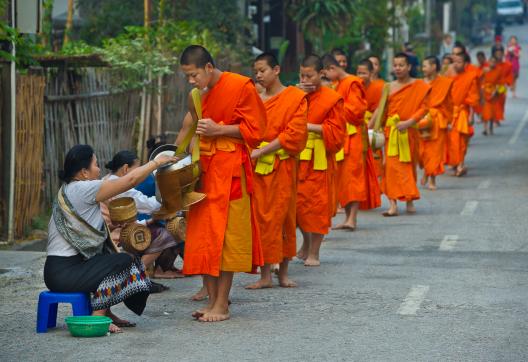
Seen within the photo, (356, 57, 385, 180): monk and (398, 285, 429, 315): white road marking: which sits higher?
(356, 57, 385, 180): monk

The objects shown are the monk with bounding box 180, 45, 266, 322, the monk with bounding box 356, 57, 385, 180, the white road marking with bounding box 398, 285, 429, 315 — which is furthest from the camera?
the monk with bounding box 356, 57, 385, 180

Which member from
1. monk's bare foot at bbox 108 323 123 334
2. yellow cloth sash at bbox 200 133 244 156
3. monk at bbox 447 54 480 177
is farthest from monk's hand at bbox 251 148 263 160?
monk at bbox 447 54 480 177

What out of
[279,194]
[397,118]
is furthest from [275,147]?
[397,118]

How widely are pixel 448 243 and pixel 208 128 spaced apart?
4.82 m

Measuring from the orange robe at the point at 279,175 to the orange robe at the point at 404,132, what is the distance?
17.9ft

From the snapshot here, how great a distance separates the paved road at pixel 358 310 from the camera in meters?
7.84

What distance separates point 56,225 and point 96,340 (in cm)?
77

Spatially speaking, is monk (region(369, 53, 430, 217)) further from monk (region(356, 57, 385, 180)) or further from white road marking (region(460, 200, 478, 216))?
white road marking (region(460, 200, 478, 216))

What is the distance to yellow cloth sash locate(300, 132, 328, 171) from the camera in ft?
37.6

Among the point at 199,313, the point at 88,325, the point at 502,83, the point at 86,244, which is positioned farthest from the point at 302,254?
the point at 502,83

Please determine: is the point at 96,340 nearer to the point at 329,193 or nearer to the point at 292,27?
the point at 329,193

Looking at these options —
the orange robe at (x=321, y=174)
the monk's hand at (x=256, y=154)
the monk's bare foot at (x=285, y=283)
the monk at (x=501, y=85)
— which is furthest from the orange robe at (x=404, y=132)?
the monk at (x=501, y=85)

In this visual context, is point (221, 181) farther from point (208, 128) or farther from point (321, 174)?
point (321, 174)

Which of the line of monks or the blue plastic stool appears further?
the line of monks
